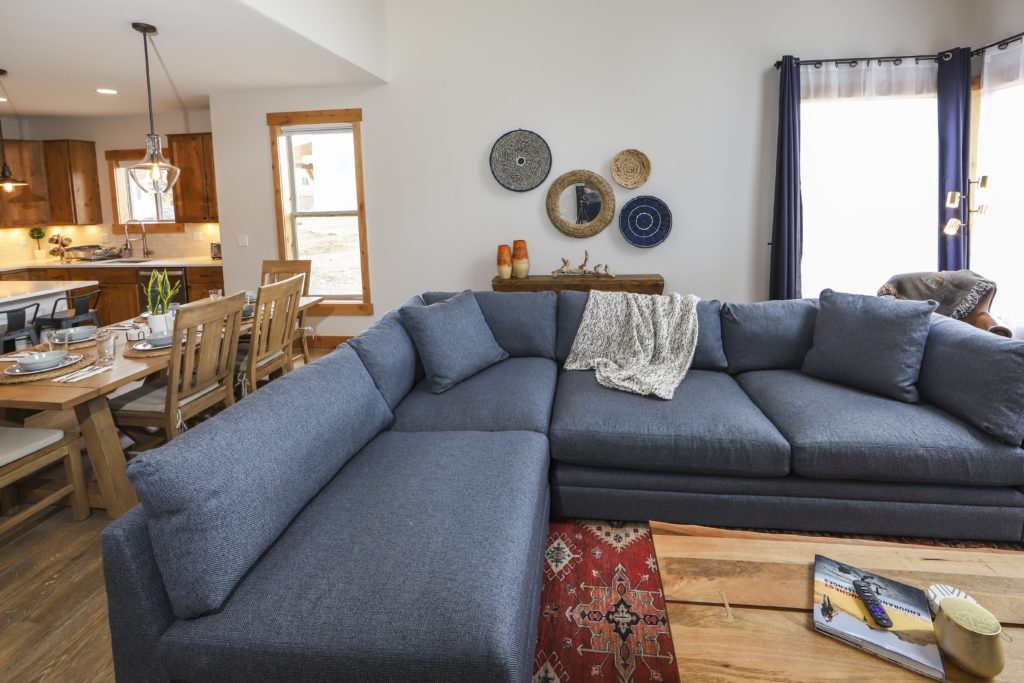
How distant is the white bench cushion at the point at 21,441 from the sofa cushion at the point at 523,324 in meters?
2.10

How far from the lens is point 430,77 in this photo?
5590 millimetres

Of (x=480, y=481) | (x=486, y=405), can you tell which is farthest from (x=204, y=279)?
(x=480, y=481)

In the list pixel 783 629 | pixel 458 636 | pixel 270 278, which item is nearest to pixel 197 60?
pixel 270 278

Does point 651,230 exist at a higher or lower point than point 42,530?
higher

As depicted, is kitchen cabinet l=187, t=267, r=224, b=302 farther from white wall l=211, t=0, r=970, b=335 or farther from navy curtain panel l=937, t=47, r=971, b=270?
navy curtain panel l=937, t=47, r=971, b=270

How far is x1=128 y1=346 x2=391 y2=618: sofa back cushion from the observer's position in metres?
1.46

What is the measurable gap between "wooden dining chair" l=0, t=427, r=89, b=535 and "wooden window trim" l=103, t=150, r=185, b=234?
494 centimetres

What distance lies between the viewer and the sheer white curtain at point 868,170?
191 inches

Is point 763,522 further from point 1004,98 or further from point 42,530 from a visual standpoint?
point 1004,98

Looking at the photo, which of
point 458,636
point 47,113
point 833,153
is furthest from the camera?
point 47,113

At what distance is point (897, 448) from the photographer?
2.39 m

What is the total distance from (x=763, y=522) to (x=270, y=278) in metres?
4.02

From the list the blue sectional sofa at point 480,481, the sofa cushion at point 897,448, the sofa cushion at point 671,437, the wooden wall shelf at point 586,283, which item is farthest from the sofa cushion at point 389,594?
the wooden wall shelf at point 586,283

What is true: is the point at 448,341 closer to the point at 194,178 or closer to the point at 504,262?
the point at 504,262
